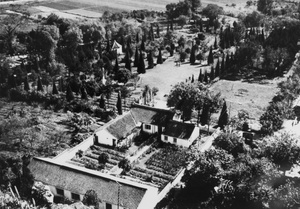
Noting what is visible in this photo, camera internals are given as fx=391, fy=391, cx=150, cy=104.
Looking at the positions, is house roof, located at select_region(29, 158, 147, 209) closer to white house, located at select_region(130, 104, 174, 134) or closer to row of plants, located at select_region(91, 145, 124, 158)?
row of plants, located at select_region(91, 145, 124, 158)

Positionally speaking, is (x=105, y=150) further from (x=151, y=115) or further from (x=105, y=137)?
(x=151, y=115)

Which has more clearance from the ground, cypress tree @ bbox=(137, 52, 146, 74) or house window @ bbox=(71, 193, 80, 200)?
cypress tree @ bbox=(137, 52, 146, 74)

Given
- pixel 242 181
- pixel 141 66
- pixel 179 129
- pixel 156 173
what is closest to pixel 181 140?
pixel 179 129

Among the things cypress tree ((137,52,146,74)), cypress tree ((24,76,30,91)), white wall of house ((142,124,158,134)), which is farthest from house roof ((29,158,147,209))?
cypress tree ((137,52,146,74))

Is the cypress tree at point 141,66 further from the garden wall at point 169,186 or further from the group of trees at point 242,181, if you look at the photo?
the group of trees at point 242,181

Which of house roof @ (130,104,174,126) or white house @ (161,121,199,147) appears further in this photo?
house roof @ (130,104,174,126)

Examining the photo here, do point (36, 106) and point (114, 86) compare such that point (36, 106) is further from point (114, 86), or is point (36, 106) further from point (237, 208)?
point (237, 208)

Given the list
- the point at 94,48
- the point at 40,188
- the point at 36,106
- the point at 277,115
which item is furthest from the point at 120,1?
the point at 40,188
